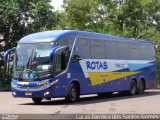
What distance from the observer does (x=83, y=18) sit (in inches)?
1780

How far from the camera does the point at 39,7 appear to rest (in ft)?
141

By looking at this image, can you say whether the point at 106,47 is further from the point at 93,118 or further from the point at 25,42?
the point at 93,118

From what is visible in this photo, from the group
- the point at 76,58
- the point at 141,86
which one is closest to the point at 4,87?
the point at 141,86

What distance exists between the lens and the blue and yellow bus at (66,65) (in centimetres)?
2034

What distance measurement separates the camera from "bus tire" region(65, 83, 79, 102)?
70.5 ft

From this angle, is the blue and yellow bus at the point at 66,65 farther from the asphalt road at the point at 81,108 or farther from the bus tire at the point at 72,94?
the asphalt road at the point at 81,108

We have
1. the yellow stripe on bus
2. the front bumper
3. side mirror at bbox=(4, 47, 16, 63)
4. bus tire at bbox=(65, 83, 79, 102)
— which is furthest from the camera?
the yellow stripe on bus

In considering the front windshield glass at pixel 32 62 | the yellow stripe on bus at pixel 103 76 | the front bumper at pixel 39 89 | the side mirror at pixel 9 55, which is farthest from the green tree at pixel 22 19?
the front bumper at pixel 39 89

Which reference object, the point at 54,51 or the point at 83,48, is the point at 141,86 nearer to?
the point at 83,48

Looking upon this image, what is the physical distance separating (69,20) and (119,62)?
20.2 meters

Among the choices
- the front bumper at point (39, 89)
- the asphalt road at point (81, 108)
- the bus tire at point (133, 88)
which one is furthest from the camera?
the bus tire at point (133, 88)

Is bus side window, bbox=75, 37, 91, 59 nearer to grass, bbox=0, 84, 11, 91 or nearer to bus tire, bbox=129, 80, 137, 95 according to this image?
bus tire, bbox=129, 80, 137, 95

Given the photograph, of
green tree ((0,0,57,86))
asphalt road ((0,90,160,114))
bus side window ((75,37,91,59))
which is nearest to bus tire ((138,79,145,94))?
bus side window ((75,37,91,59))

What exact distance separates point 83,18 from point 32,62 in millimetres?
25150
